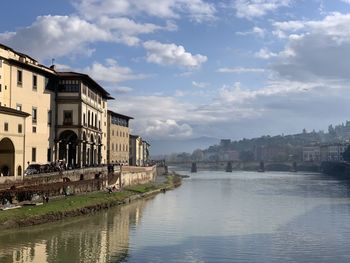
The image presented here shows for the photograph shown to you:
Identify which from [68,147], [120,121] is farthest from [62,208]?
[120,121]

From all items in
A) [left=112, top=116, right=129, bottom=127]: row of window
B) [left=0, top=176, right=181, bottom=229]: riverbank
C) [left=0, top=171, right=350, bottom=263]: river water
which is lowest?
[left=0, top=171, right=350, bottom=263]: river water

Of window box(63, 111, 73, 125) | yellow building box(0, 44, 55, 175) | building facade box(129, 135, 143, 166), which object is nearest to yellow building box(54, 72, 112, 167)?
window box(63, 111, 73, 125)

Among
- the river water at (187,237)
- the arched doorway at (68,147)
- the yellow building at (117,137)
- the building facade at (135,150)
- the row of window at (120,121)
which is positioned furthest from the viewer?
the building facade at (135,150)

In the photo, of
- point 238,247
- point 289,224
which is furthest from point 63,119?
point 238,247

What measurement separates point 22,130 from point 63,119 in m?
13.4

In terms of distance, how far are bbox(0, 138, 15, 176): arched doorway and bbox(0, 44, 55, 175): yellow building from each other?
482 cm

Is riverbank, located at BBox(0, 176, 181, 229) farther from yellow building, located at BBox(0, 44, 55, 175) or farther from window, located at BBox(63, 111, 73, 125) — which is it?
window, located at BBox(63, 111, 73, 125)

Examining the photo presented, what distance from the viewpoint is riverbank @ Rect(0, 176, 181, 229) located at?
39406 millimetres

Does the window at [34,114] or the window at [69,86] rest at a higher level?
the window at [69,86]

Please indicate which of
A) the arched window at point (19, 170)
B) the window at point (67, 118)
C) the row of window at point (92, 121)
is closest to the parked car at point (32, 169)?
the arched window at point (19, 170)

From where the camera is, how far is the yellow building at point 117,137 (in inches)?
3927

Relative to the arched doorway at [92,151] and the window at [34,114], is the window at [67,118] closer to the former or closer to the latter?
the window at [34,114]

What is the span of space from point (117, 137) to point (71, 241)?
2761 inches

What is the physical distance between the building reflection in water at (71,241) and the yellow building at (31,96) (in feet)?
50.1
